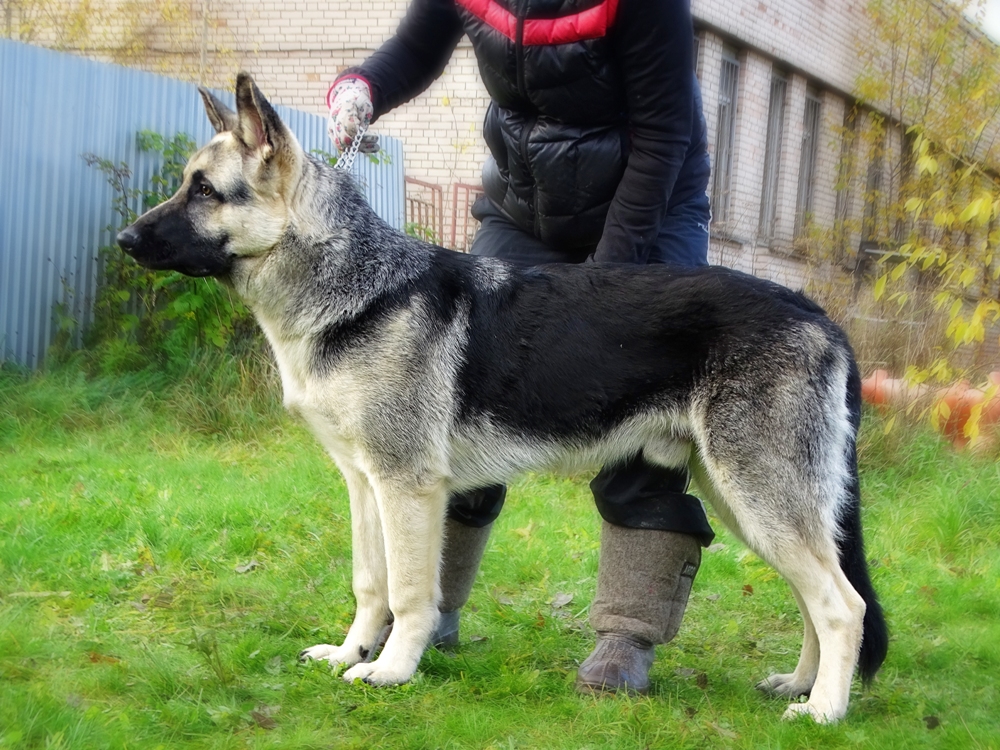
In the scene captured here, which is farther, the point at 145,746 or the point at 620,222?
the point at 620,222

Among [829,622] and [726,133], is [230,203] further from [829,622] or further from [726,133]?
[726,133]

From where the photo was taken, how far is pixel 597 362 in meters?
3.04

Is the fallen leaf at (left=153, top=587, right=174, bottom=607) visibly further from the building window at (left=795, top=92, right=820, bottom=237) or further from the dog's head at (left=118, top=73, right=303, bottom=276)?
the building window at (left=795, top=92, right=820, bottom=237)

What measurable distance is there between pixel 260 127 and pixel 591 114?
1096 millimetres

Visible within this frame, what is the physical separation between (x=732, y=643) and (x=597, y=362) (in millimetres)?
1437

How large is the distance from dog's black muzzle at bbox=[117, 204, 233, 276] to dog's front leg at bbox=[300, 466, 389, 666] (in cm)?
82

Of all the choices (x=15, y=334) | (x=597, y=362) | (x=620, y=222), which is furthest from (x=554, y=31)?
(x=15, y=334)

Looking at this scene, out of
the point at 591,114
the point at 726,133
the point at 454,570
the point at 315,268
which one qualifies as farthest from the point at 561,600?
the point at 726,133

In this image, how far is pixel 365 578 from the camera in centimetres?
329

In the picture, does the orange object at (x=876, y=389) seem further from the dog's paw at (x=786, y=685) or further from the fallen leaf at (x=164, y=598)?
the fallen leaf at (x=164, y=598)

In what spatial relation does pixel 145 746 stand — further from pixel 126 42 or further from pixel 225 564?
pixel 126 42

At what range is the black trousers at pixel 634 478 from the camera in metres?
3.23

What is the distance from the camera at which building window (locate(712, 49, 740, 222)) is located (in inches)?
499

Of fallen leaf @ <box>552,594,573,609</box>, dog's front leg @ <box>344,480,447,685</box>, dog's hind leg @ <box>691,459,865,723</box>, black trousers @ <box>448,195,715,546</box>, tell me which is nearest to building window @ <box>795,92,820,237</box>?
fallen leaf @ <box>552,594,573,609</box>
